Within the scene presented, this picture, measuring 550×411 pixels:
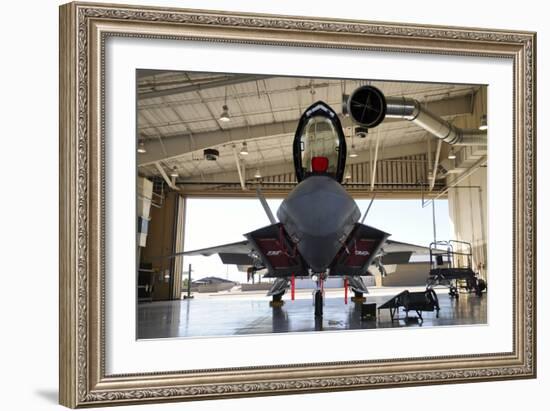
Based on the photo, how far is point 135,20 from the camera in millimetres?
2572

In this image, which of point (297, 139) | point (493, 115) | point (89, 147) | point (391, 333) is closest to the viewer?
point (89, 147)

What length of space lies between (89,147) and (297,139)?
332 cm

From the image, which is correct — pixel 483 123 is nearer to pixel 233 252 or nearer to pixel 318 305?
pixel 318 305

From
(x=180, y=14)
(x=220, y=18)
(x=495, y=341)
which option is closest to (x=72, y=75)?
(x=180, y=14)

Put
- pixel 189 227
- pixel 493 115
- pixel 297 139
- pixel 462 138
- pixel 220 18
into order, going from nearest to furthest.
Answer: pixel 220 18
pixel 493 115
pixel 462 138
pixel 297 139
pixel 189 227

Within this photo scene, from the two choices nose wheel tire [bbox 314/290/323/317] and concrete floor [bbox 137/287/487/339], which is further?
nose wheel tire [bbox 314/290/323/317]

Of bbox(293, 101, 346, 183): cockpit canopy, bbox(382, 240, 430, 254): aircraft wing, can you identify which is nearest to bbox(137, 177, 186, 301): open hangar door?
bbox(293, 101, 346, 183): cockpit canopy

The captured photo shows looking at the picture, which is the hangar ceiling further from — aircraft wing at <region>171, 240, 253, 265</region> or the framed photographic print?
aircraft wing at <region>171, 240, 253, 265</region>

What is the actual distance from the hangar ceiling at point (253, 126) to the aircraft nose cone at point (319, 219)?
771 millimetres

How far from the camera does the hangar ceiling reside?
3.17 meters

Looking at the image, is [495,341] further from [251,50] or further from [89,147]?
[89,147]

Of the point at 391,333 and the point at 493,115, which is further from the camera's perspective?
the point at 493,115

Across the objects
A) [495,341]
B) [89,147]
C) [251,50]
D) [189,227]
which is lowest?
[495,341]

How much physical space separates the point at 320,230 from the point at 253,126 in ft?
7.62
